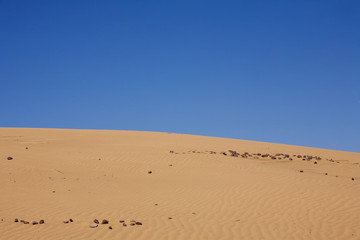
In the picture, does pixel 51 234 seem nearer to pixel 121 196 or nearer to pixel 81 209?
pixel 81 209

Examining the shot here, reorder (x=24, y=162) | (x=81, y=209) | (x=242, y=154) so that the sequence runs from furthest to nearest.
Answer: (x=242, y=154), (x=24, y=162), (x=81, y=209)

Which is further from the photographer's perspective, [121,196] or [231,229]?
[121,196]

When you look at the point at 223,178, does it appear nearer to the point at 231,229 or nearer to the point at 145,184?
the point at 145,184

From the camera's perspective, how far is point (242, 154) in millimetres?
22531

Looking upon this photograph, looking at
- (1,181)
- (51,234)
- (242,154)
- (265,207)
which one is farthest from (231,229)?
(242,154)

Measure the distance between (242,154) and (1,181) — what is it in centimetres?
1287

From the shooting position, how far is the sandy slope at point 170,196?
9.20 meters

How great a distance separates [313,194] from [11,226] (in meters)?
8.85

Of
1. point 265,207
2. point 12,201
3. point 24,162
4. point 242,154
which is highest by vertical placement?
point 242,154

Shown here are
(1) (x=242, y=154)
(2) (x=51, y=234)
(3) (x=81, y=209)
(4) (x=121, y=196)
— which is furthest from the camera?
(1) (x=242, y=154)

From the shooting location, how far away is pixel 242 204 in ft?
38.9

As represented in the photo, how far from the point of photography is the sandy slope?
9.20 metres

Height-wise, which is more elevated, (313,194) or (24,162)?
(24,162)

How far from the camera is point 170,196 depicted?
41.8 ft
